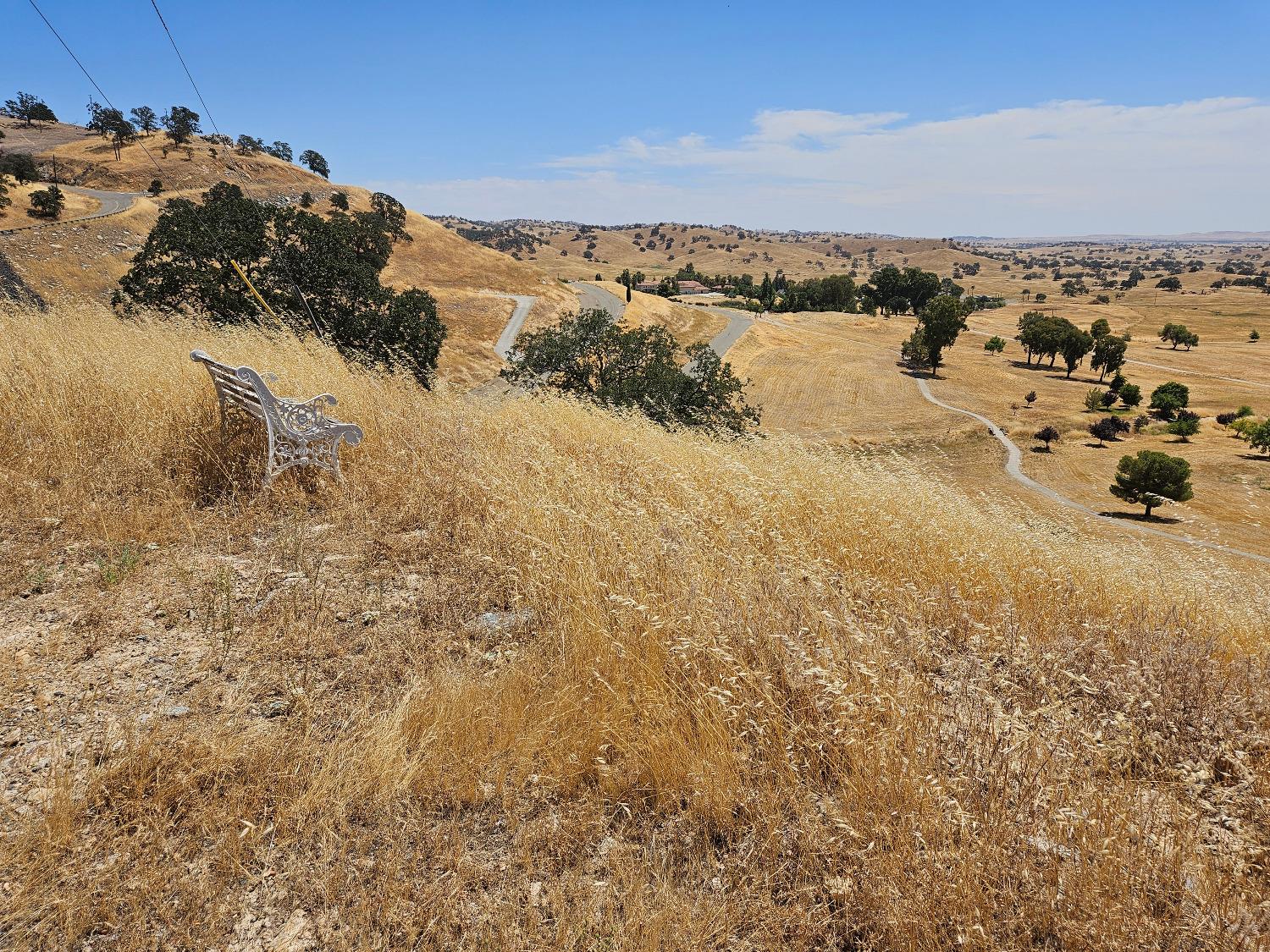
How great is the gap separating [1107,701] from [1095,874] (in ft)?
4.66

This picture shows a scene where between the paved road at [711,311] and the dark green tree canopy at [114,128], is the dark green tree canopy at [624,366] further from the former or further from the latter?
the dark green tree canopy at [114,128]

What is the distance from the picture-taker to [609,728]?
9.10 feet

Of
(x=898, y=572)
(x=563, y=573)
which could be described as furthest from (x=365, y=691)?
(x=898, y=572)

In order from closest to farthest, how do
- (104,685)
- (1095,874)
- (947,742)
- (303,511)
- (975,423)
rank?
(1095,874), (947,742), (104,685), (303,511), (975,423)

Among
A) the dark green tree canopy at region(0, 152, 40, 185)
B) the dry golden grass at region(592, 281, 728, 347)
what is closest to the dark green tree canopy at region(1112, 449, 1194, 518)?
the dry golden grass at region(592, 281, 728, 347)

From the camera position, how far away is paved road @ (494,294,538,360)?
51.5m

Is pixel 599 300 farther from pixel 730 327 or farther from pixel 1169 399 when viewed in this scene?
pixel 1169 399

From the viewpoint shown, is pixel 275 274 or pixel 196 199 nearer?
pixel 275 274

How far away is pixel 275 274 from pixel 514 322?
37949mm

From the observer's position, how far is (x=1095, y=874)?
2002 millimetres

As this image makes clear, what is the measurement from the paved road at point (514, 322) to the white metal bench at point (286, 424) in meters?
43.3

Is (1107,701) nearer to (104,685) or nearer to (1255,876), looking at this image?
(1255,876)

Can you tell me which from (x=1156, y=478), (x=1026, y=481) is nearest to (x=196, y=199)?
(x=1026, y=481)

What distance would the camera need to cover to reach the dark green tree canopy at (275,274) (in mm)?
19969
